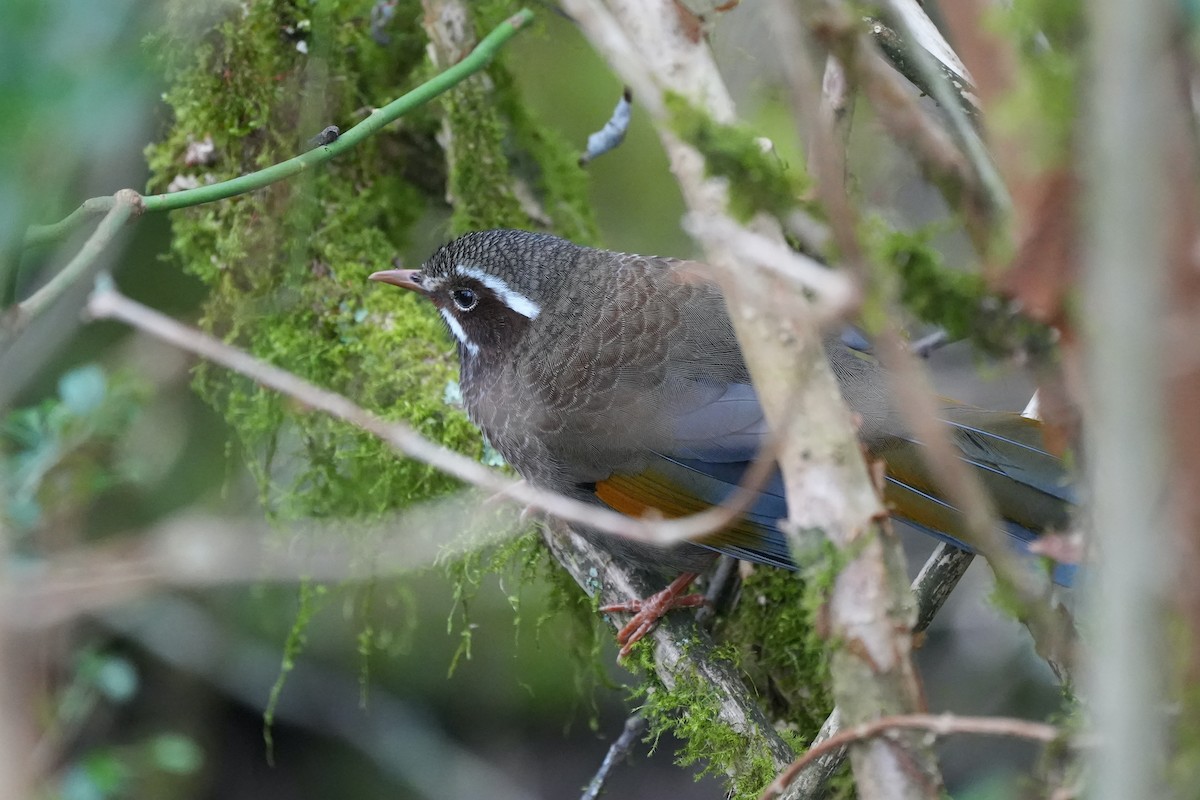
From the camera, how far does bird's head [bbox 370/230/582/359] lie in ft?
12.6

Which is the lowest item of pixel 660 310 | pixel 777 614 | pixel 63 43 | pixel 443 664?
pixel 443 664

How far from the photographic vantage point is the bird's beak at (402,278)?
3.98 m

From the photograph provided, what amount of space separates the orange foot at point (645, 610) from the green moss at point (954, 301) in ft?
6.49

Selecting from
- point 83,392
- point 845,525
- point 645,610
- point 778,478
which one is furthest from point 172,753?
point 845,525

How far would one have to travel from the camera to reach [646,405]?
3.57 m

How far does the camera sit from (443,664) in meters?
5.50

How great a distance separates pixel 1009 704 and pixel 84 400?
4224mm

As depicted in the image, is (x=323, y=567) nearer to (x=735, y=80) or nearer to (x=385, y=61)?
(x=385, y=61)

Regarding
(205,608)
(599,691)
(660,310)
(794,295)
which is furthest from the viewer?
(599,691)

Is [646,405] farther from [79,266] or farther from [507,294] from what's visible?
[79,266]

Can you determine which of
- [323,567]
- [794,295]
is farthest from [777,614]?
[794,295]

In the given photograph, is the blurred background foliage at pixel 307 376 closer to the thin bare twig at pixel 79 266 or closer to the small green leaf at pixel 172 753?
the small green leaf at pixel 172 753

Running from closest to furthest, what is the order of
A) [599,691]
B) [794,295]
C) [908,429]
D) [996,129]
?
[996,129] → [794,295] → [908,429] → [599,691]

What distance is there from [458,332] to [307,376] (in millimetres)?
562
